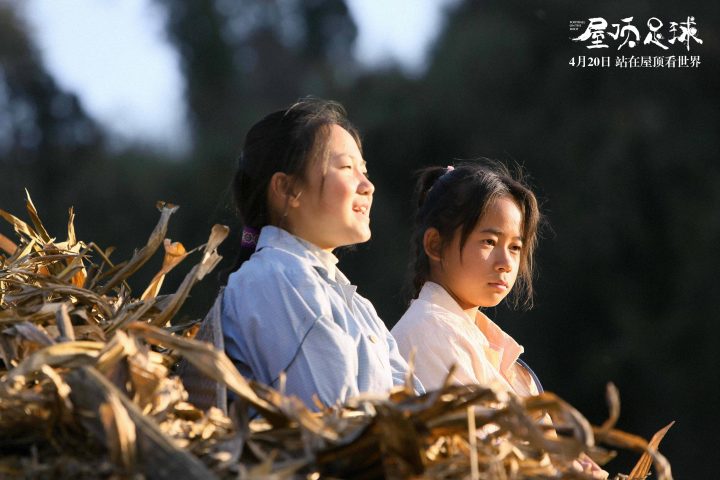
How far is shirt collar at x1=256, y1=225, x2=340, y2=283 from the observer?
2098 mm

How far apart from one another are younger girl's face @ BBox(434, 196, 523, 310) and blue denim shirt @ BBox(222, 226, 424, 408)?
0.52m

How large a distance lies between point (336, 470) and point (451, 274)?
135 cm

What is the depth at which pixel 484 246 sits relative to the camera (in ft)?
8.38

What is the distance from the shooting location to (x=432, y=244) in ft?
8.68

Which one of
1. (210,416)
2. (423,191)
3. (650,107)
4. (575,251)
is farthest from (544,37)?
(210,416)

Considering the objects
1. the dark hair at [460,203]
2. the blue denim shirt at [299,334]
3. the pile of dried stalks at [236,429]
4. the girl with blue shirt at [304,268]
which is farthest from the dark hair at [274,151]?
the pile of dried stalks at [236,429]

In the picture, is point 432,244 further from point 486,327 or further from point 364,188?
point 364,188

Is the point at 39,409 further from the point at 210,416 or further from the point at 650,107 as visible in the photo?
the point at 650,107

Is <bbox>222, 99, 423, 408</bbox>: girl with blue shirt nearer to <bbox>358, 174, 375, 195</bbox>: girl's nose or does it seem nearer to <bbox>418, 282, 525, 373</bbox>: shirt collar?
<bbox>358, 174, 375, 195</bbox>: girl's nose

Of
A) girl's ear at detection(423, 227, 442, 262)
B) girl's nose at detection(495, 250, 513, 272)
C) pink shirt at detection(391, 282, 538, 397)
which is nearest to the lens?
pink shirt at detection(391, 282, 538, 397)

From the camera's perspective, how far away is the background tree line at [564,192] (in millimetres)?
7812

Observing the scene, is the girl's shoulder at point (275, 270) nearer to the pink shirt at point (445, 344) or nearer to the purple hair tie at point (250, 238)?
the purple hair tie at point (250, 238)

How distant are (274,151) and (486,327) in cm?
75

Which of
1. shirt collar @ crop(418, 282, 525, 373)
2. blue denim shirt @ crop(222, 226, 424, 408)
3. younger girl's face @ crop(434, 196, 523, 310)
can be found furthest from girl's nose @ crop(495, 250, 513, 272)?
blue denim shirt @ crop(222, 226, 424, 408)
